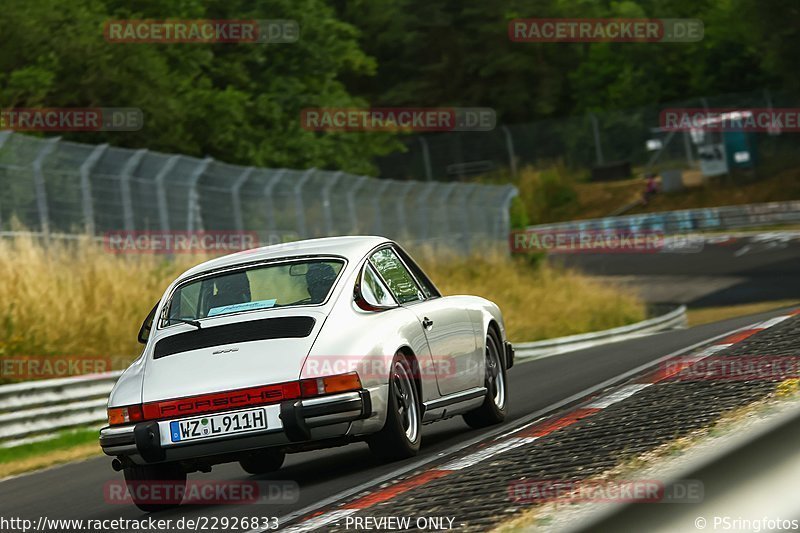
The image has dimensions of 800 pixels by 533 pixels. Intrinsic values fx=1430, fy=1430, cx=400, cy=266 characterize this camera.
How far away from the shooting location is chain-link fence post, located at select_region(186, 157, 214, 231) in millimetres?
24812

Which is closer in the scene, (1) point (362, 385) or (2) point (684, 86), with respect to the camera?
(1) point (362, 385)

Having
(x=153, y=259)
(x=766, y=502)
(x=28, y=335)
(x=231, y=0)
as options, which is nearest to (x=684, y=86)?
(x=231, y=0)

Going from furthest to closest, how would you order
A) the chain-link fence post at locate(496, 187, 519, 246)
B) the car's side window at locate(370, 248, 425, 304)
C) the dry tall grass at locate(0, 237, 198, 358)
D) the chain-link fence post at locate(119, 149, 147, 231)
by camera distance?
the chain-link fence post at locate(496, 187, 519, 246) < the chain-link fence post at locate(119, 149, 147, 231) < the dry tall grass at locate(0, 237, 198, 358) < the car's side window at locate(370, 248, 425, 304)

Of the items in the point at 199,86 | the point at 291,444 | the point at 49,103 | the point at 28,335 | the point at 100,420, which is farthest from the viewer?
the point at 199,86

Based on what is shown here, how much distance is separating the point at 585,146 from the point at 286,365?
6432cm

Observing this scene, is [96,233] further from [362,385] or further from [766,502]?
[766,502]

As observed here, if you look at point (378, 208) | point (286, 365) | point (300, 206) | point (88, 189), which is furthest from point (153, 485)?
point (378, 208)

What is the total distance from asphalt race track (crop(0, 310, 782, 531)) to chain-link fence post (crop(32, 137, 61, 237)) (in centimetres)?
895

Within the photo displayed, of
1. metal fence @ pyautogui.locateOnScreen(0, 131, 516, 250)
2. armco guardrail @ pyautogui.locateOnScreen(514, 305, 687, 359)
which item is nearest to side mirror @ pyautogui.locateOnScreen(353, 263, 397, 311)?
metal fence @ pyautogui.locateOnScreen(0, 131, 516, 250)

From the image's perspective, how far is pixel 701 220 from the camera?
59188mm

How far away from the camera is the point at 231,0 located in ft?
156

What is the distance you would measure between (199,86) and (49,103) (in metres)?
8.37

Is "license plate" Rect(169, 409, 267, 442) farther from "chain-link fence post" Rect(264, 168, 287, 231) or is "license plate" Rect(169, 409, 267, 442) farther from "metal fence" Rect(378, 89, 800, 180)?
"metal fence" Rect(378, 89, 800, 180)

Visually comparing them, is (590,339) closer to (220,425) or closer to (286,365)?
(286,365)
